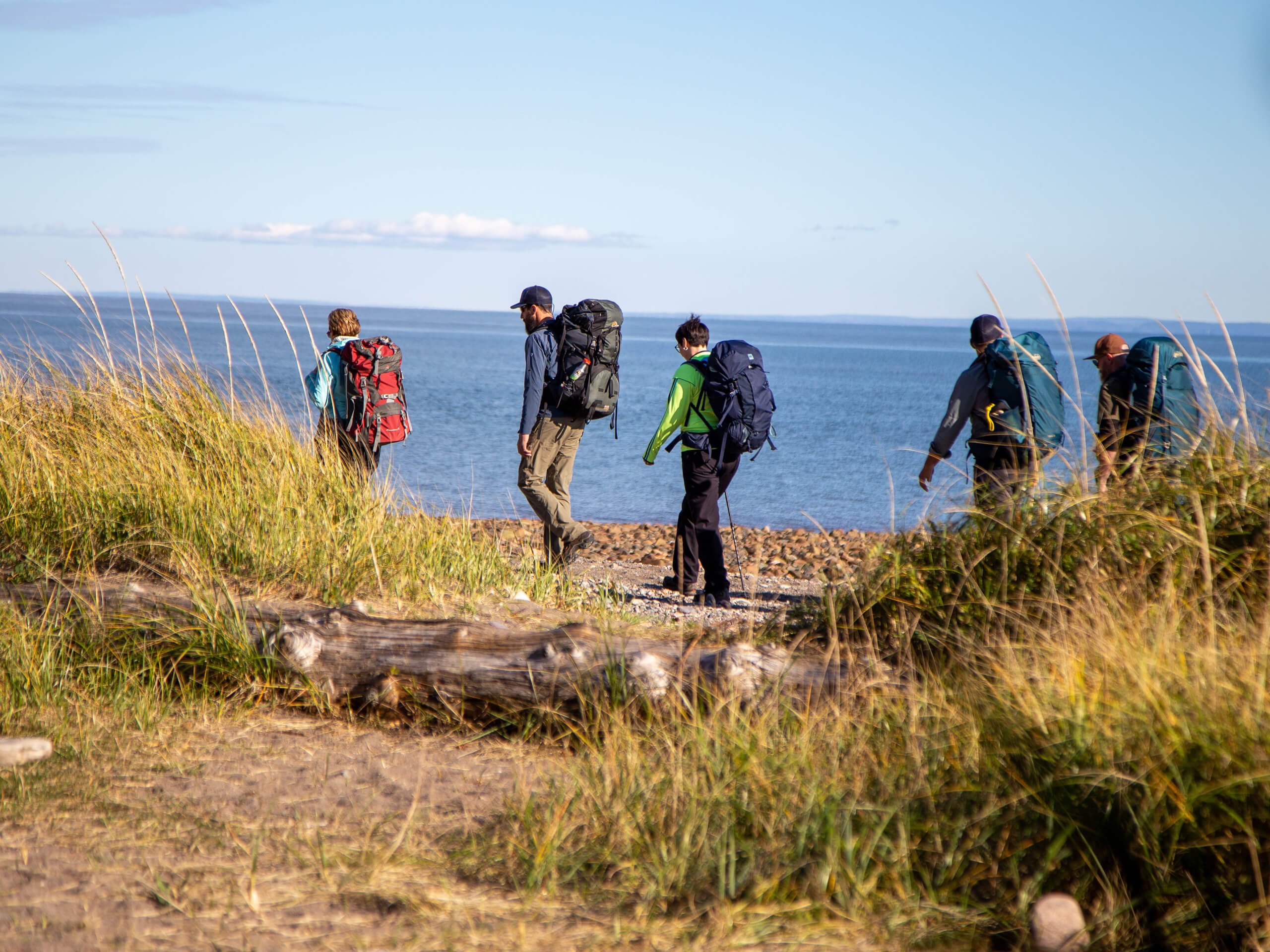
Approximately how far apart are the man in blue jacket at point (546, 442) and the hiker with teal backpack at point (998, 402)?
2803 mm

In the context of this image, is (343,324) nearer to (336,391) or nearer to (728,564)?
(336,391)

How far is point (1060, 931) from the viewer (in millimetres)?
2512

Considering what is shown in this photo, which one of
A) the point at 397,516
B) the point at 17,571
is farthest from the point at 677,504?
the point at 17,571

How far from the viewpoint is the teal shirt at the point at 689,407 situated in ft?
24.3

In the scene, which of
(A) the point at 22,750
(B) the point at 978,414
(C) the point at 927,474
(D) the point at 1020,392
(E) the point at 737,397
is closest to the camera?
(A) the point at 22,750

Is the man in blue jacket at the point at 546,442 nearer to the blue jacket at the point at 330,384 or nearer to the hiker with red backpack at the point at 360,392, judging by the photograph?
the hiker with red backpack at the point at 360,392

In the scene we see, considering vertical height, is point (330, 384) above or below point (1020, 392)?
below

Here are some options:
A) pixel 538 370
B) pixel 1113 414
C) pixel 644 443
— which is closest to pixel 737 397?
pixel 538 370

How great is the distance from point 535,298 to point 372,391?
148 cm

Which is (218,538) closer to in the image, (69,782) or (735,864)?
(69,782)

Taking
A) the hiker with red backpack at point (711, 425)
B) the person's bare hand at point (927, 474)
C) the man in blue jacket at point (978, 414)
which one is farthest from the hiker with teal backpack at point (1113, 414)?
the hiker with red backpack at point (711, 425)

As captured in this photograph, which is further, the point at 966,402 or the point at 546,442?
the point at 546,442

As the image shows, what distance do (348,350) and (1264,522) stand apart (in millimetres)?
6169

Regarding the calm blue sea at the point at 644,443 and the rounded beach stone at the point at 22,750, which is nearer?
the rounded beach stone at the point at 22,750
